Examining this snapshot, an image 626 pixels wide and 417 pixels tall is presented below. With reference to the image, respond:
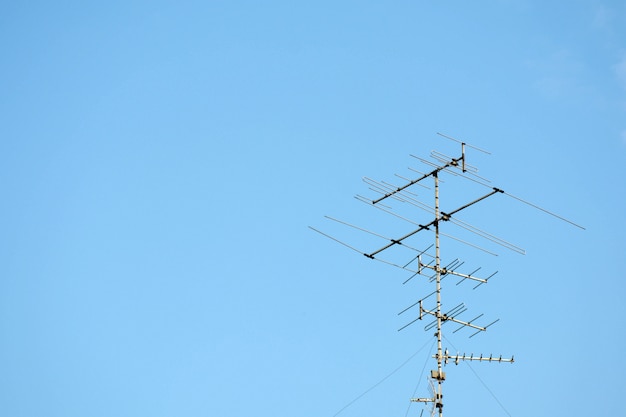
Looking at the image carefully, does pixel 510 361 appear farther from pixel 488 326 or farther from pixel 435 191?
pixel 435 191

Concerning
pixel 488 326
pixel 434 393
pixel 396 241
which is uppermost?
pixel 396 241

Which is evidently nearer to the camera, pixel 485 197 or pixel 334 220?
pixel 485 197

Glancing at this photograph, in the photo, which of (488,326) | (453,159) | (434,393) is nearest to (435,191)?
(453,159)

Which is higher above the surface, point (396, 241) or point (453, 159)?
point (453, 159)

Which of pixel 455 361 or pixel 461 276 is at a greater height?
pixel 461 276

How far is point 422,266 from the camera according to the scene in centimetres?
→ 2688

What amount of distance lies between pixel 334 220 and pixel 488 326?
19.1 feet

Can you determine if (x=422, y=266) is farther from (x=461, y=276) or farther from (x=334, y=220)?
(x=334, y=220)

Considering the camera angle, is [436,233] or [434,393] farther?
[436,233]

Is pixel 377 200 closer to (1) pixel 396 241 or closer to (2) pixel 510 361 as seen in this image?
(1) pixel 396 241

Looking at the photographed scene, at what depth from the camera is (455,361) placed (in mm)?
25656

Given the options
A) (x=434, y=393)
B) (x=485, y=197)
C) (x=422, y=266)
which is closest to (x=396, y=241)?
(x=422, y=266)

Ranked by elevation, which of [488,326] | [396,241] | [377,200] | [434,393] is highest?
[377,200]

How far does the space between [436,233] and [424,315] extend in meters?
2.61
